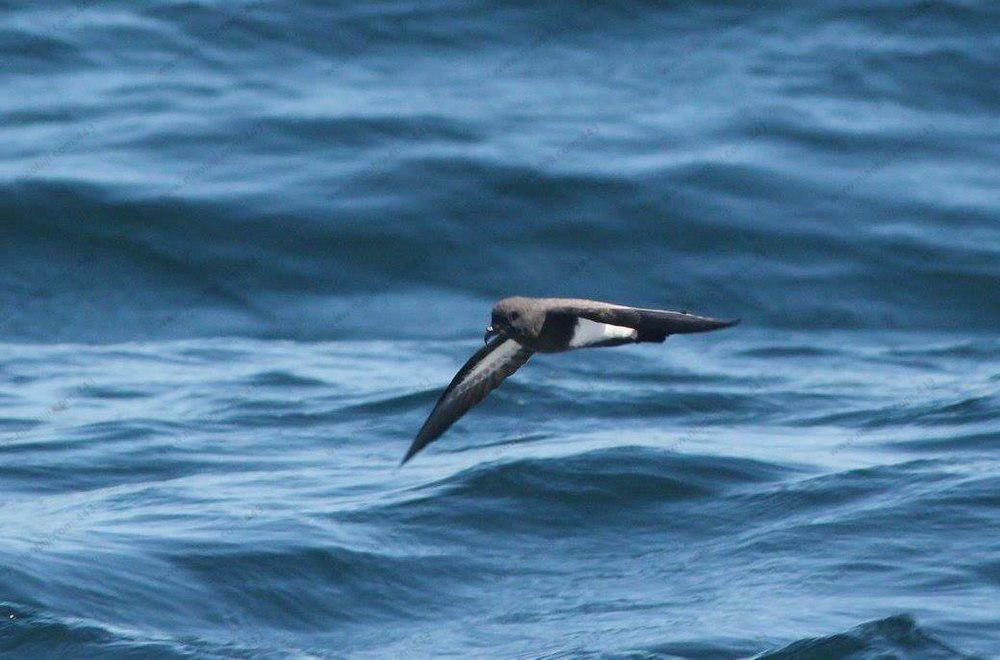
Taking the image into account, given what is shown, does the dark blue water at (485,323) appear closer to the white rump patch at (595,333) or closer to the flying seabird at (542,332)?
the flying seabird at (542,332)

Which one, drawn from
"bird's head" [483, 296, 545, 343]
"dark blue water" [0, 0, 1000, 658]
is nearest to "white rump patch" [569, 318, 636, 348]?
"bird's head" [483, 296, 545, 343]

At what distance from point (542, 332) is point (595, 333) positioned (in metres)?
0.24

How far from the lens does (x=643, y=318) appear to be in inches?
252

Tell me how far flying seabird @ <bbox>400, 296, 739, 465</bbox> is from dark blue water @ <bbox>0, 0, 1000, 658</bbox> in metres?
1.62

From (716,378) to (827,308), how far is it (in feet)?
5.94

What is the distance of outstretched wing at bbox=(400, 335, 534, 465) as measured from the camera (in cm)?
723

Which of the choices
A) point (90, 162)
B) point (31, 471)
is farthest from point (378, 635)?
point (90, 162)

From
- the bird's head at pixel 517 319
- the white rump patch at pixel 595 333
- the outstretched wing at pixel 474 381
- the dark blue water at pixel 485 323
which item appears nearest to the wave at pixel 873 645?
the dark blue water at pixel 485 323

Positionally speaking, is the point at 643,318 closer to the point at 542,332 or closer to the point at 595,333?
the point at 595,333

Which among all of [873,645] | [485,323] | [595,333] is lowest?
[873,645]

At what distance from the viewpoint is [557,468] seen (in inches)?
431

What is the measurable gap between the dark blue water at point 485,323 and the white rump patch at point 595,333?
79.9 inches

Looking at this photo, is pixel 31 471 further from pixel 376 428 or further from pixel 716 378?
pixel 716 378

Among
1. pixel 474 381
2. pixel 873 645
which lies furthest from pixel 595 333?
pixel 873 645
